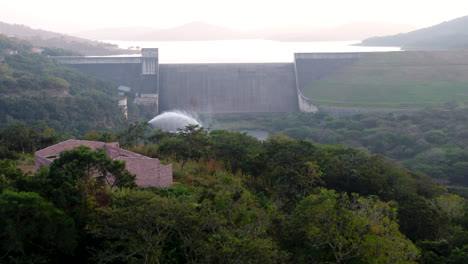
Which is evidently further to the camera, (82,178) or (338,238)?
(82,178)

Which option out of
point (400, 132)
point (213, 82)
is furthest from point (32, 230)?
point (213, 82)

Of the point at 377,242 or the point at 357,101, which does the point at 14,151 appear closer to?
the point at 377,242

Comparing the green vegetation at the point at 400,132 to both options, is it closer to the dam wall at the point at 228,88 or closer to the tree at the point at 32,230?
the dam wall at the point at 228,88

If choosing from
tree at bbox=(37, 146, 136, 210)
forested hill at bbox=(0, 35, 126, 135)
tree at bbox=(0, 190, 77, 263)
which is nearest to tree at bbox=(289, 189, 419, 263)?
tree at bbox=(37, 146, 136, 210)

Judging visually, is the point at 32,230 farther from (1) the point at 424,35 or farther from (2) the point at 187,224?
(1) the point at 424,35

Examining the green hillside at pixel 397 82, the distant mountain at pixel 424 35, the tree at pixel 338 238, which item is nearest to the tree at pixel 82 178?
the tree at pixel 338 238

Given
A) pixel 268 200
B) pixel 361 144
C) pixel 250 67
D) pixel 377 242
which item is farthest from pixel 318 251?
pixel 250 67
